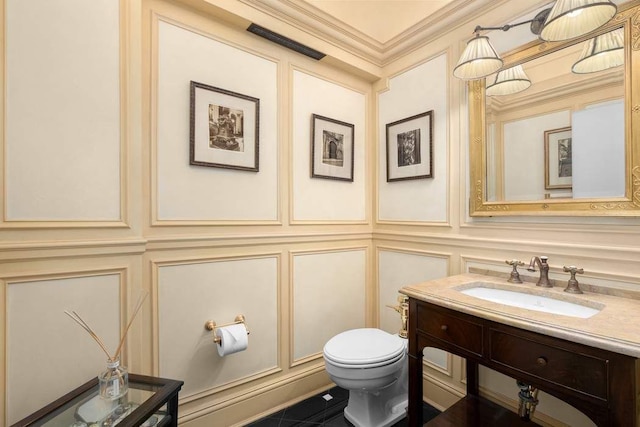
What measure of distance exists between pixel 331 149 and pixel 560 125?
135 centimetres

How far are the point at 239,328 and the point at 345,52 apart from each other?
2007 millimetres

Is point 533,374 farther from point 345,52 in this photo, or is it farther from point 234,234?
point 345,52

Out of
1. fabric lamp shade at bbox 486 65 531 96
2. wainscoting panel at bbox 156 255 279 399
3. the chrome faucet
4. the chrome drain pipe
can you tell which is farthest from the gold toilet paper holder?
fabric lamp shade at bbox 486 65 531 96

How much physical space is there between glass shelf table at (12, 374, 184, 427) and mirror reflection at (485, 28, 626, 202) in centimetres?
192

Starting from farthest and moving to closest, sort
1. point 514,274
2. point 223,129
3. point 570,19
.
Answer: point 223,129
point 514,274
point 570,19

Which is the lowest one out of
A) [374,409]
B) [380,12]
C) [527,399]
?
[374,409]

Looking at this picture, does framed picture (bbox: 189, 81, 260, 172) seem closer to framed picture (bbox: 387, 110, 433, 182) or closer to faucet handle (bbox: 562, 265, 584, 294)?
framed picture (bbox: 387, 110, 433, 182)

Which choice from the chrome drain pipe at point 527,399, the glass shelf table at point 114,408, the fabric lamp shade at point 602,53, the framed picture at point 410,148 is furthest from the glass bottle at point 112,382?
the fabric lamp shade at point 602,53

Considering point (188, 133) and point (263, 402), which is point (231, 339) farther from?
point (188, 133)

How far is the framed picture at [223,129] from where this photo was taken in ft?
5.55

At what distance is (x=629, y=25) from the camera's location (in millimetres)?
1283

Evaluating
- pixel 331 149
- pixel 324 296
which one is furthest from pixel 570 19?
pixel 324 296

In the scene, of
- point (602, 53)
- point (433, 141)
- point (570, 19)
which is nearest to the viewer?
point (570, 19)

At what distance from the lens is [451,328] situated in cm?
129
